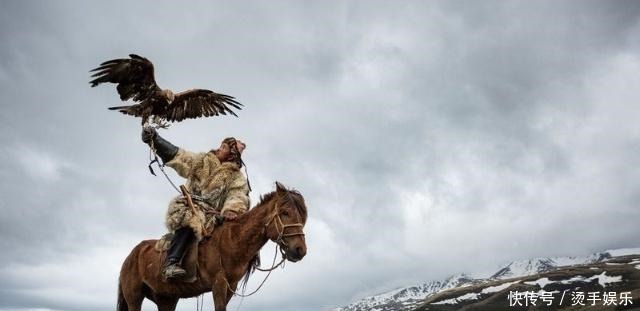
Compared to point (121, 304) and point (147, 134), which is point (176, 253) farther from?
point (121, 304)

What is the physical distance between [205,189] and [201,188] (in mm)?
132

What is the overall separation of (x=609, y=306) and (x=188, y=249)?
21406cm

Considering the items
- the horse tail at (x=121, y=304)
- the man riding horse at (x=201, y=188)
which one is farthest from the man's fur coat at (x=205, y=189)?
the horse tail at (x=121, y=304)

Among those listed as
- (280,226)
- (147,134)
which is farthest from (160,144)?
(280,226)

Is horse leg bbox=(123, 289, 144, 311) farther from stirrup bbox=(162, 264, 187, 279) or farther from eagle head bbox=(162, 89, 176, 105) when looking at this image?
eagle head bbox=(162, 89, 176, 105)

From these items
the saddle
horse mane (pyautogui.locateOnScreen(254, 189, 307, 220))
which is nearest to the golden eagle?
the saddle

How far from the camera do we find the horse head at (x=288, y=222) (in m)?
8.95

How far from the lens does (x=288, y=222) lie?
916 cm

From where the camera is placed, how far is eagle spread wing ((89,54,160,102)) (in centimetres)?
1065

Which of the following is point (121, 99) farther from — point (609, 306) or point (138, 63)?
point (609, 306)

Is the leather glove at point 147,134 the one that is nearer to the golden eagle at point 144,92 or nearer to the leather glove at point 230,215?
the golden eagle at point 144,92

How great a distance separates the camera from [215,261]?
31.0ft

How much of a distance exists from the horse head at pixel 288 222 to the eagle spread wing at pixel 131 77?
3941 millimetres

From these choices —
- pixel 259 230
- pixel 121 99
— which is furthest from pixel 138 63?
pixel 259 230
